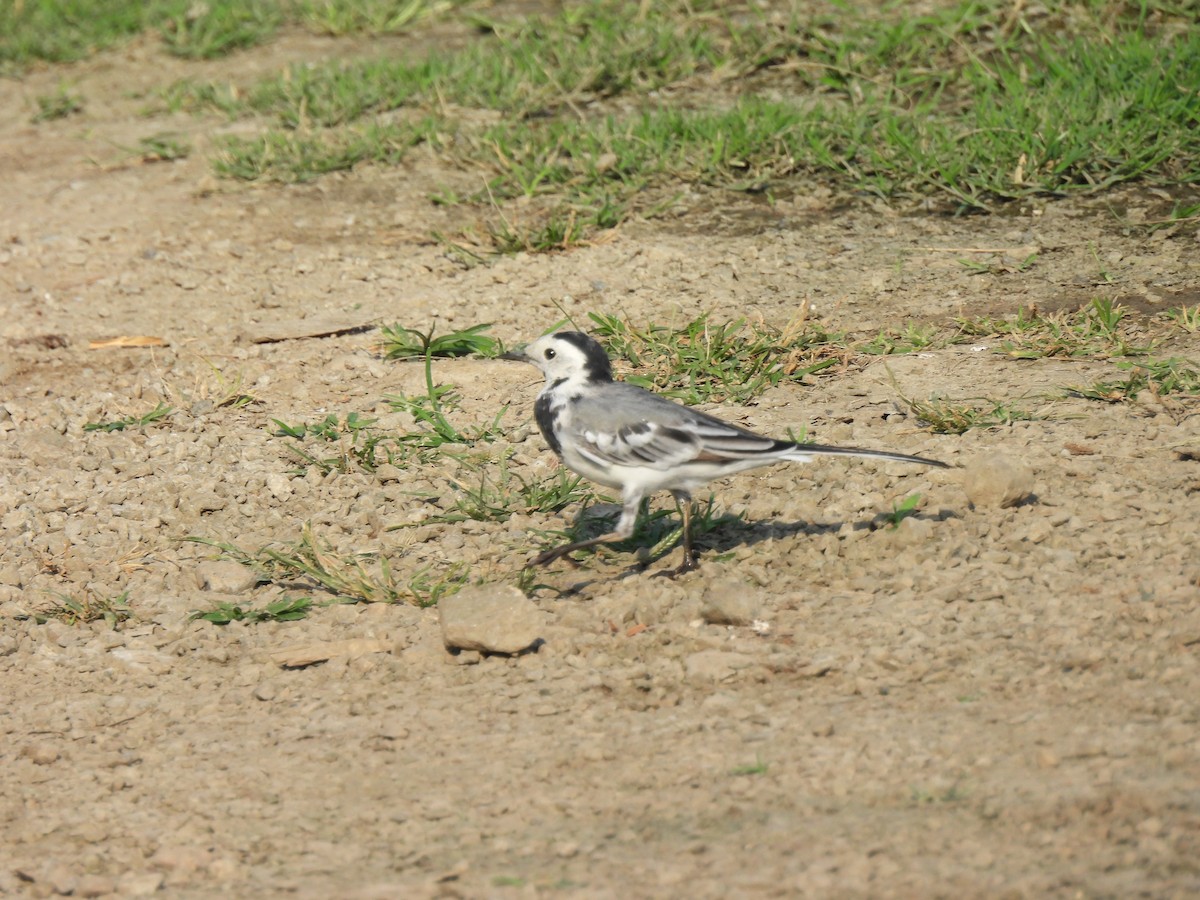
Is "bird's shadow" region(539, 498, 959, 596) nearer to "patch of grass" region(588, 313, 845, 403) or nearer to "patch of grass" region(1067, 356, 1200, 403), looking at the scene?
"patch of grass" region(588, 313, 845, 403)

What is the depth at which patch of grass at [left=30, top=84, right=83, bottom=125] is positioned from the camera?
9.28 metres

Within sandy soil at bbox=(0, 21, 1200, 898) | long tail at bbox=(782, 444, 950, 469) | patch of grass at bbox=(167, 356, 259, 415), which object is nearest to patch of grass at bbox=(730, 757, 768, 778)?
sandy soil at bbox=(0, 21, 1200, 898)

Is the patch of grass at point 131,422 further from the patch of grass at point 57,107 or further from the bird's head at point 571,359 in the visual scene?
the patch of grass at point 57,107

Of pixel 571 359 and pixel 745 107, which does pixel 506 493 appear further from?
pixel 745 107

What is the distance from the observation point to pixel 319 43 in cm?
976

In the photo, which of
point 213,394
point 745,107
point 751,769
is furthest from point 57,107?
point 751,769

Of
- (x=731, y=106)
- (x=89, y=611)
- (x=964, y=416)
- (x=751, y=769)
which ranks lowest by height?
(x=89, y=611)

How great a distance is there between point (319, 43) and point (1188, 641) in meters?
7.66

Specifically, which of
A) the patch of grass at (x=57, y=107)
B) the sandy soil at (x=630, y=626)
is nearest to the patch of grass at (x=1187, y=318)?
the sandy soil at (x=630, y=626)

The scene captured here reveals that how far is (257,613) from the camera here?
4.63 meters

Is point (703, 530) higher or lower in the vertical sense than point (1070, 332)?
lower

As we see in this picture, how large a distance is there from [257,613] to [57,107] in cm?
595

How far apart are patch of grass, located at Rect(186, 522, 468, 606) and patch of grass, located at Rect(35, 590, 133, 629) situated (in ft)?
1.28

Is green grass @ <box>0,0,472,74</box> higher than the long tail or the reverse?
higher
